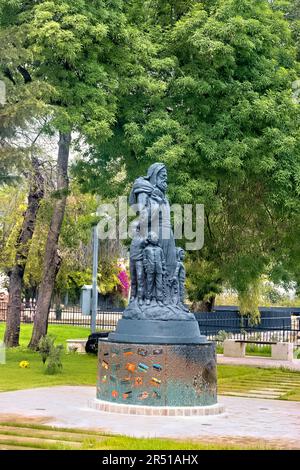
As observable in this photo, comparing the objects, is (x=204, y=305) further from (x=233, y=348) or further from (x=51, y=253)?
(x=51, y=253)

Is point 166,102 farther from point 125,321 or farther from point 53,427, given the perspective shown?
point 53,427

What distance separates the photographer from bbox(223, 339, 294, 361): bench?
2669cm

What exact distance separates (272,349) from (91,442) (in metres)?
17.7

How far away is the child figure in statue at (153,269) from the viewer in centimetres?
→ 1411

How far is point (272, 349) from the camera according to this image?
88.9 feet

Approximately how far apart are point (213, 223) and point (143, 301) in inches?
430

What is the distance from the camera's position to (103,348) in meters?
14.0

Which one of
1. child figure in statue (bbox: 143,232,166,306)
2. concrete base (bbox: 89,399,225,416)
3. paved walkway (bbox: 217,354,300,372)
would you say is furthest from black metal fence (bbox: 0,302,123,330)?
concrete base (bbox: 89,399,225,416)

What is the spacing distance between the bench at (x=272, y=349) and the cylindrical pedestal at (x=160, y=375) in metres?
13.4

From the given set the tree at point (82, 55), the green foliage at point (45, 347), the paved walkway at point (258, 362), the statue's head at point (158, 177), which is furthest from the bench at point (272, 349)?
the statue's head at point (158, 177)

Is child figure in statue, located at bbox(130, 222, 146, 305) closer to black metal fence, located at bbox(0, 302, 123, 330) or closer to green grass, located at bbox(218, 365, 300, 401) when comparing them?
green grass, located at bbox(218, 365, 300, 401)

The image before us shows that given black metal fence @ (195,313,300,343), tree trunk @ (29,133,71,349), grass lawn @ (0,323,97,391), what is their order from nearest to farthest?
1. grass lawn @ (0,323,97,391)
2. tree trunk @ (29,133,71,349)
3. black metal fence @ (195,313,300,343)

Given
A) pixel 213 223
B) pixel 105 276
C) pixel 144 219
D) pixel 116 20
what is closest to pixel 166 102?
pixel 116 20

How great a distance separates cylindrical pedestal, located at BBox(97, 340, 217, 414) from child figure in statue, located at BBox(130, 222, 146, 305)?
1.05 metres
